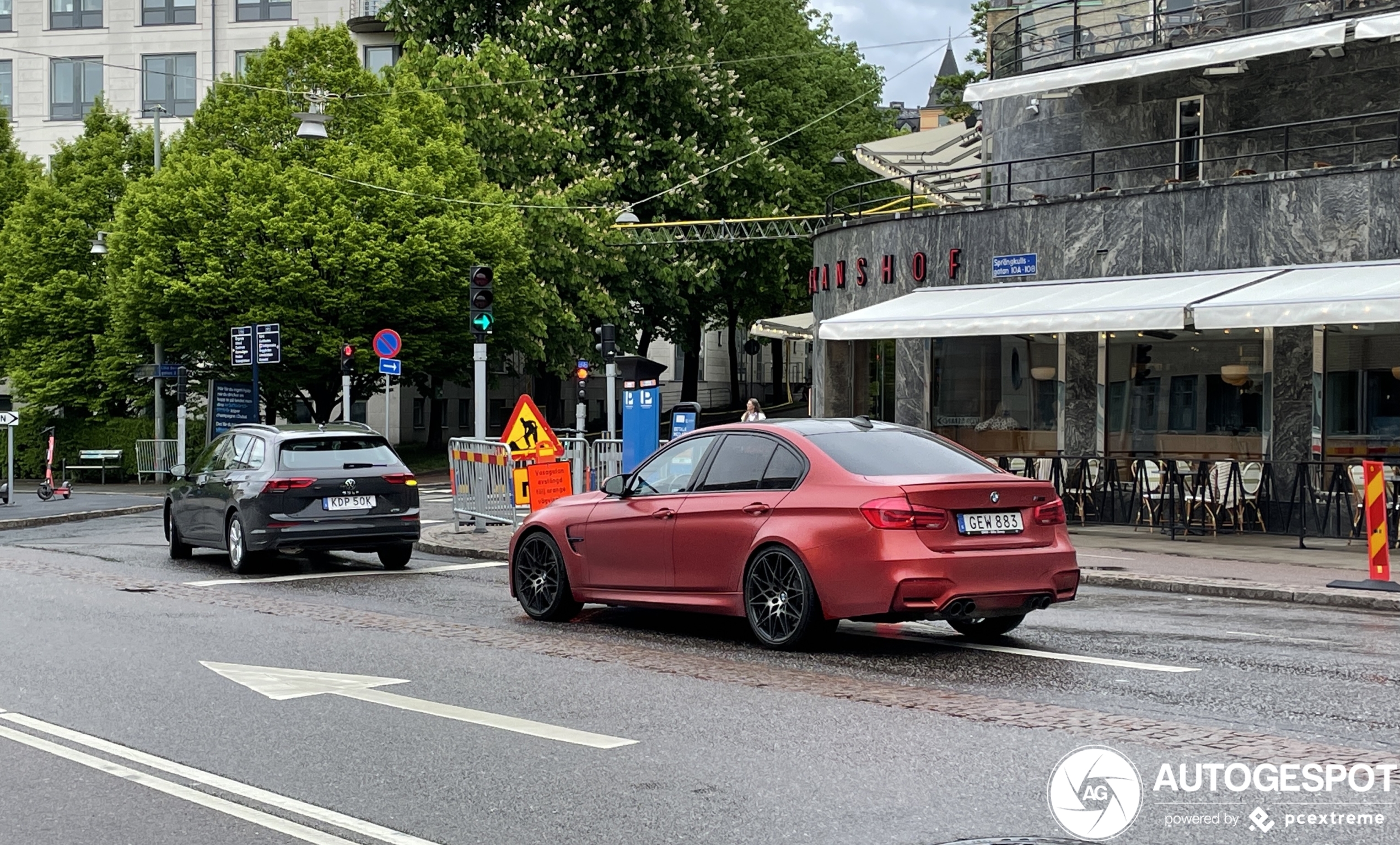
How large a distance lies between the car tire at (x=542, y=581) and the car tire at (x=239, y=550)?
550cm

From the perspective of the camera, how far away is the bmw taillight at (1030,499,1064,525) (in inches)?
424

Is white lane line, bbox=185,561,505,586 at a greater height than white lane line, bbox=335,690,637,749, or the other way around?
white lane line, bbox=335,690,637,749

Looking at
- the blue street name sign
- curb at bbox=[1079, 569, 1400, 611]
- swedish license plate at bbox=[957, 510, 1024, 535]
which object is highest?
the blue street name sign

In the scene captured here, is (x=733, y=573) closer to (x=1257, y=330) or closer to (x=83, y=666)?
(x=83, y=666)

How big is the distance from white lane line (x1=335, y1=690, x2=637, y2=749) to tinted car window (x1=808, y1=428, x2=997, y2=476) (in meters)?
3.15

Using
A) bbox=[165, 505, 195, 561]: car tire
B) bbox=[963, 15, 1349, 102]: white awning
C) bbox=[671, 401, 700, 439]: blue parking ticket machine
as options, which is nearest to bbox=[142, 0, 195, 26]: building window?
bbox=[671, 401, 700, 439]: blue parking ticket machine

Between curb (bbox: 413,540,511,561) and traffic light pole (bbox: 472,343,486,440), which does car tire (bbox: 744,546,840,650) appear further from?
traffic light pole (bbox: 472,343,486,440)

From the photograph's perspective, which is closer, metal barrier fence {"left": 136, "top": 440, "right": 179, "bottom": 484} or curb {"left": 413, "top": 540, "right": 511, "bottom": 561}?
curb {"left": 413, "top": 540, "right": 511, "bottom": 561}

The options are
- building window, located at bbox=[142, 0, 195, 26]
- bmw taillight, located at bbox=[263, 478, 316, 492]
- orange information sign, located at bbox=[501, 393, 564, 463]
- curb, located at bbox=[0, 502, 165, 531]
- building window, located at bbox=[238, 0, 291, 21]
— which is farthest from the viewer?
building window, located at bbox=[142, 0, 195, 26]

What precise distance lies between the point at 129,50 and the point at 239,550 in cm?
5491

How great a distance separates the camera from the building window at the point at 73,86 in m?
68.0

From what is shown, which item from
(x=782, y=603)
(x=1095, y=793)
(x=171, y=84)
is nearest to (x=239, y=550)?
(x=782, y=603)

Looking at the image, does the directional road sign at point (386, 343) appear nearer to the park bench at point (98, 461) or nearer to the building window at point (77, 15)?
the park bench at point (98, 461)

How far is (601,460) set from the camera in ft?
76.7
